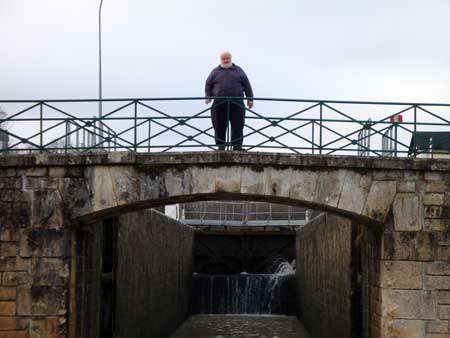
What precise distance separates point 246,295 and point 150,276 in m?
10.6

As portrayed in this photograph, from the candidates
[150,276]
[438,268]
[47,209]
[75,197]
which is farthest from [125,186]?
[150,276]

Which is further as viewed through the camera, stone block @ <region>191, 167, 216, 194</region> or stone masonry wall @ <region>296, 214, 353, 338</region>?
stone masonry wall @ <region>296, 214, 353, 338</region>

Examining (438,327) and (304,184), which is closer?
(438,327)

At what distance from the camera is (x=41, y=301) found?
1084 cm

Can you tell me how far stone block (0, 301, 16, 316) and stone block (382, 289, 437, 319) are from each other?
198 inches

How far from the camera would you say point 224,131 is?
11711mm

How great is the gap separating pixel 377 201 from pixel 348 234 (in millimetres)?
3058

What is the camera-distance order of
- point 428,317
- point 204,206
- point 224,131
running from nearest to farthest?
point 428,317
point 224,131
point 204,206

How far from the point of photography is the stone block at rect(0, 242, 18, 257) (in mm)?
10914

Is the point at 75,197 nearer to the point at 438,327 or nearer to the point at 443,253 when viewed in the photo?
the point at 443,253

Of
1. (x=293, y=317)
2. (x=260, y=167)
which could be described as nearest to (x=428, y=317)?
(x=260, y=167)

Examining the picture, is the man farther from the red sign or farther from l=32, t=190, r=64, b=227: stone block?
l=32, t=190, r=64, b=227: stone block

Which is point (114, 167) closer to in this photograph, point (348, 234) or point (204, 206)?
point (348, 234)

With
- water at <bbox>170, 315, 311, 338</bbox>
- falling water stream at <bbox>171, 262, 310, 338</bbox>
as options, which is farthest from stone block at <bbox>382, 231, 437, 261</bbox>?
falling water stream at <bbox>171, 262, 310, 338</bbox>
